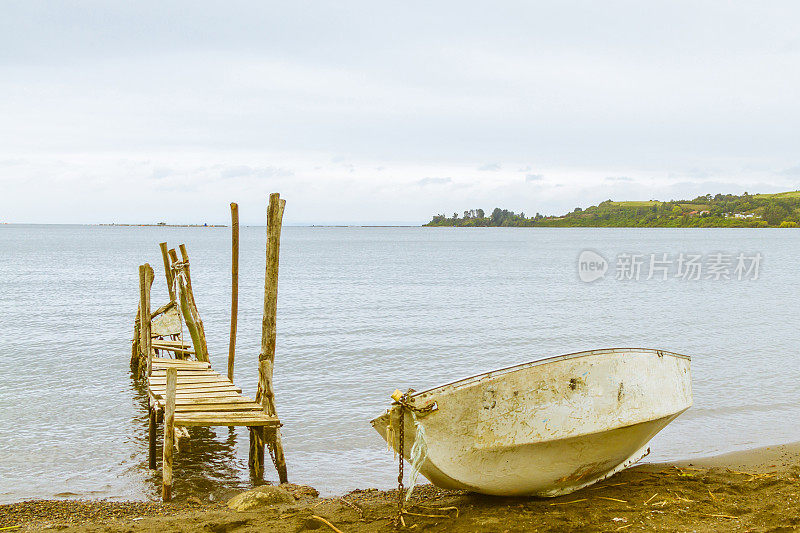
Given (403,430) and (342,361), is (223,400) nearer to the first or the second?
(403,430)

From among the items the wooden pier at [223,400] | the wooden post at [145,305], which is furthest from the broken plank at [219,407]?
the wooden post at [145,305]

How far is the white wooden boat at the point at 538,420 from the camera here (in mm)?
5930

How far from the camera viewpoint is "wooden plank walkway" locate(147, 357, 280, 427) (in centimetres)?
844

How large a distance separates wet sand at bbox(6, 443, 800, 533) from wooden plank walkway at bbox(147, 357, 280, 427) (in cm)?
96

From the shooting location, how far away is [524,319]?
27578mm

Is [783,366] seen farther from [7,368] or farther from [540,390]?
[7,368]

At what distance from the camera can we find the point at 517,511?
640cm

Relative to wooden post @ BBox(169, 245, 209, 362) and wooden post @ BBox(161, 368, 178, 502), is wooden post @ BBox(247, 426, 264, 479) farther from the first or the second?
wooden post @ BBox(169, 245, 209, 362)

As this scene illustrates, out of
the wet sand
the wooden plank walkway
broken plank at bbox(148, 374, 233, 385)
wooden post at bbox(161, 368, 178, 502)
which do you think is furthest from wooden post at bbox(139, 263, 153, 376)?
the wet sand

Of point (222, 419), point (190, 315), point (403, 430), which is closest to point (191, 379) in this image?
point (222, 419)

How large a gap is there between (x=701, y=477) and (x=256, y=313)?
78.6 ft

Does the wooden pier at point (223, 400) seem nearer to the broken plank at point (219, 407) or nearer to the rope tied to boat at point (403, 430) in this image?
the broken plank at point (219, 407)

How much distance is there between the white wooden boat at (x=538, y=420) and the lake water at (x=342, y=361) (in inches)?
127

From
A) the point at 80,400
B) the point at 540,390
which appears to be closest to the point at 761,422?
the point at 540,390
